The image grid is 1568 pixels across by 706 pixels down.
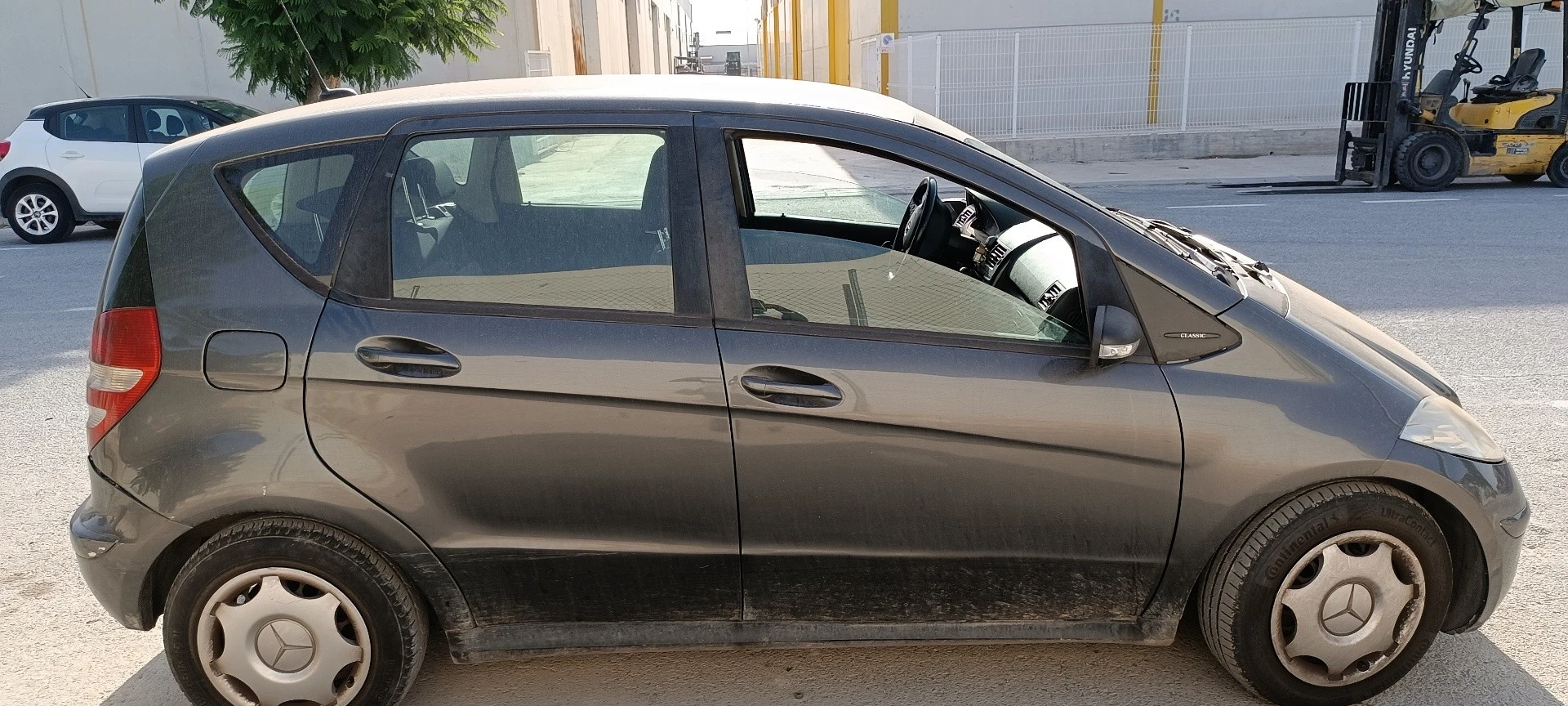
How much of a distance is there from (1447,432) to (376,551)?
2630mm

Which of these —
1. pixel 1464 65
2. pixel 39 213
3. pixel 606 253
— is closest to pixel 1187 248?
pixel 606 253

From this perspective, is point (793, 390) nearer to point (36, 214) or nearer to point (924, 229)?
point (924, 229)

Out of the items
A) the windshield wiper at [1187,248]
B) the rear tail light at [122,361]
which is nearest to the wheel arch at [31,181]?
the rear tail light at [122,361]

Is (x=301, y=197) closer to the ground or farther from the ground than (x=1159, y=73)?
closer to the ground

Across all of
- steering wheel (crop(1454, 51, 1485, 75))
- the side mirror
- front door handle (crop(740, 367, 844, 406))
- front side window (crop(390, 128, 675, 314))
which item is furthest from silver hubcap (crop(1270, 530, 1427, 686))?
steering wheel (crop(1454, 51, 1485, 75))

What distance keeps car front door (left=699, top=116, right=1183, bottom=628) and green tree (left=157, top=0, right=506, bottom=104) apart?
482 inches

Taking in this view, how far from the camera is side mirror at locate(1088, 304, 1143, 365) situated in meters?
2.61

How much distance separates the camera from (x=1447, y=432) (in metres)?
2.76

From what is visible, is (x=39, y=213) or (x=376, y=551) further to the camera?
(x=39, y=213)

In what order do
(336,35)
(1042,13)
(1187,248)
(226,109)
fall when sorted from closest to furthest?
(1187,248), (226,109), (336,35), (1042,13)

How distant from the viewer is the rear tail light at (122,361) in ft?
8.87

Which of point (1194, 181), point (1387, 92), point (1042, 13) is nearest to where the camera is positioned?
point (1387, 92)

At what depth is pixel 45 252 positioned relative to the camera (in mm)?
11250

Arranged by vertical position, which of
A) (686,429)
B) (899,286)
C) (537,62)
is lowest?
(686,429)
